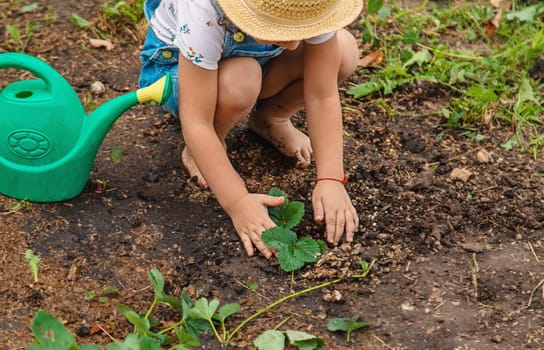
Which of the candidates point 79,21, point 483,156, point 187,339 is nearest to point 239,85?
point 187,339

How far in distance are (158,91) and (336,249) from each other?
619 mm

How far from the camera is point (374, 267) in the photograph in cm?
221

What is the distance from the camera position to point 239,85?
2.30m

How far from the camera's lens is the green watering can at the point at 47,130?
2281mm

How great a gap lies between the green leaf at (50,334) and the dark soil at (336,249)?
21 centimetres

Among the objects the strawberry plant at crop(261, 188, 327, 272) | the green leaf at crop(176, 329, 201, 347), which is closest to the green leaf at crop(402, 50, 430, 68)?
the strawberry plant at crop(261, 188, 327, 272)

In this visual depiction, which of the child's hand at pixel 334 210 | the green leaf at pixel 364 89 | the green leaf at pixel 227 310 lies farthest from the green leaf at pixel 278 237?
the green leaf at pixel 364 89

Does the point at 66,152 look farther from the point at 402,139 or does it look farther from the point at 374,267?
the point at 402,139

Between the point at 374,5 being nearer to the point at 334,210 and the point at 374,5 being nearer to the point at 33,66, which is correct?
the point at 334,210

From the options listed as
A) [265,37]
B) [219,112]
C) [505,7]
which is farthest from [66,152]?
[505,7]

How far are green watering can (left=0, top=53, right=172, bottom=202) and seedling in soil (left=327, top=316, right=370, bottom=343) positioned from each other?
74cm

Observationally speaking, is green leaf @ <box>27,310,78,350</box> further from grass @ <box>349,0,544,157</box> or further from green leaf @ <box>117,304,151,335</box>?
grass @ <box>349,0,544,157</box>

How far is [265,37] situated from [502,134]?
3.82ft

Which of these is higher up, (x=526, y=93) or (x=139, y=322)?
(x=139, y=322)
